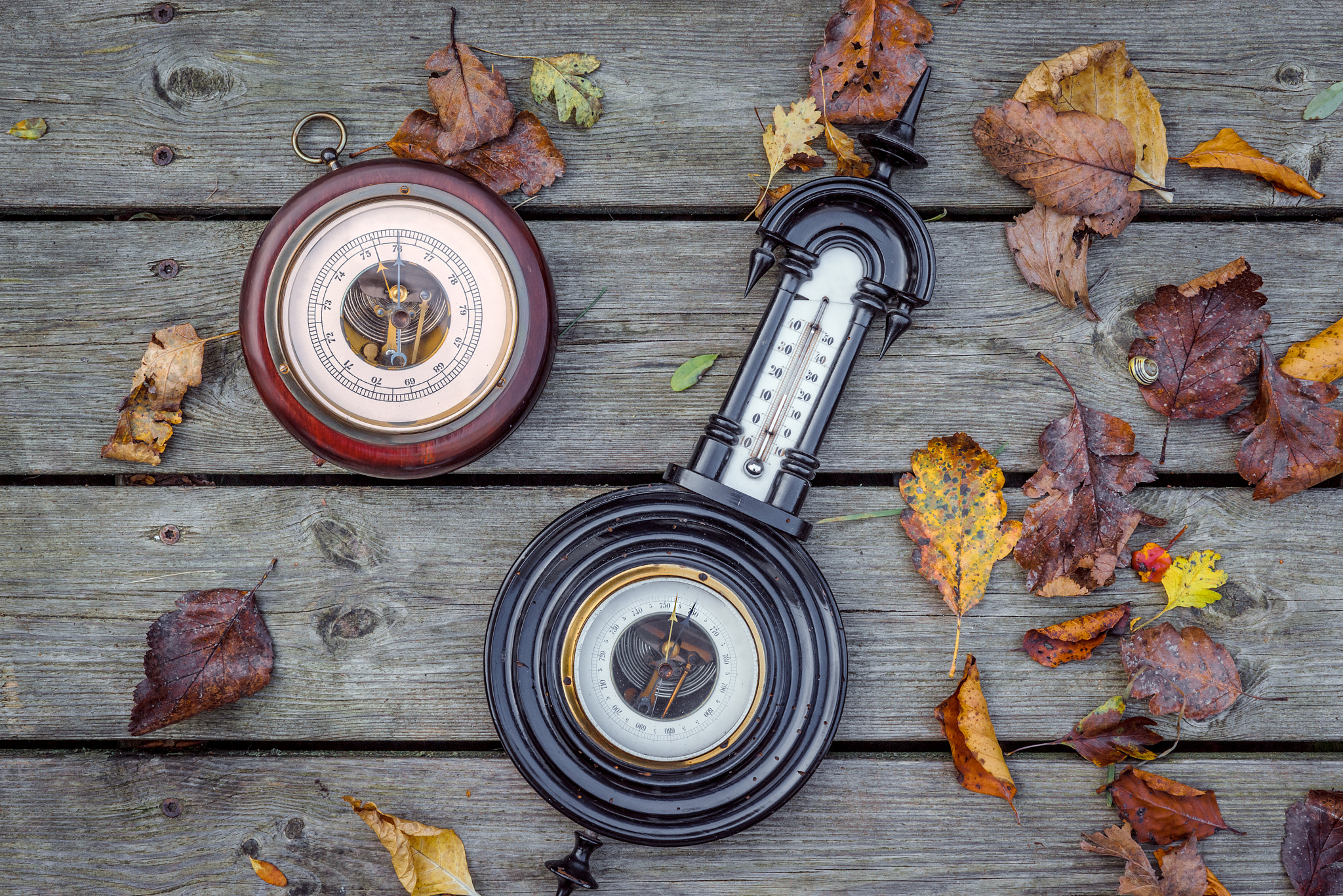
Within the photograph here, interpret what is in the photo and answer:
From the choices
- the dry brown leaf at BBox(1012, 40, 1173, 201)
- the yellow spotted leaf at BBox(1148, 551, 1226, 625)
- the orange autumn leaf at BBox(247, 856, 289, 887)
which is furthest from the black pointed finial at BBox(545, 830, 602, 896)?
the dry brown leaf at BBox(1012, 40, 1173, 201)

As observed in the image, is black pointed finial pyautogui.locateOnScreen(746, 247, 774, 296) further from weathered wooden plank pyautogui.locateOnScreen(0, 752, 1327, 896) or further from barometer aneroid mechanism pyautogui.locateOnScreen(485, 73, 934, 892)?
weathered wooden plank pyautogui.locateOnScreen(0, 752, 1327, 896)

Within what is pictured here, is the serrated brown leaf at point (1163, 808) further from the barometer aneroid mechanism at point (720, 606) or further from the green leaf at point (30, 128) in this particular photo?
the green leaf at point (30, 128)

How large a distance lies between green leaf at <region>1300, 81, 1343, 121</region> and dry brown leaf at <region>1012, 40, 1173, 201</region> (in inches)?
9.2

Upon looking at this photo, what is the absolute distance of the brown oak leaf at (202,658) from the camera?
114cm

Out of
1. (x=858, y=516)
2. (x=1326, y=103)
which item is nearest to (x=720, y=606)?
(x=858, y=516)

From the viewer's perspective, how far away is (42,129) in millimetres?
1185

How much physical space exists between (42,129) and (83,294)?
0.25m

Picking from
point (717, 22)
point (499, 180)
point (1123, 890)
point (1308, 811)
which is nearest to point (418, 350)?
point (499, 180)

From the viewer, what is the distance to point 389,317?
102cm

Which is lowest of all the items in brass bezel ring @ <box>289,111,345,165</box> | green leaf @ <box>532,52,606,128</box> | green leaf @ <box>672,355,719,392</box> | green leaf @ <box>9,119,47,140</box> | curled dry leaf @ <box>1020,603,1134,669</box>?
curled dry leaf @ <box>1020,603,1134,669</box>

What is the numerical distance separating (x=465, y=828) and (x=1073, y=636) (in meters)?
0.92

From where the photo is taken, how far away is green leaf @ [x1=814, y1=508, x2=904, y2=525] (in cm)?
118

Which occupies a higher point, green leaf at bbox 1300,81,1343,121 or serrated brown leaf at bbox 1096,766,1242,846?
green leaf at bbox 1300,81,1343,121

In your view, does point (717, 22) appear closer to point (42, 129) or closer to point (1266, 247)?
point (1266, 247)
